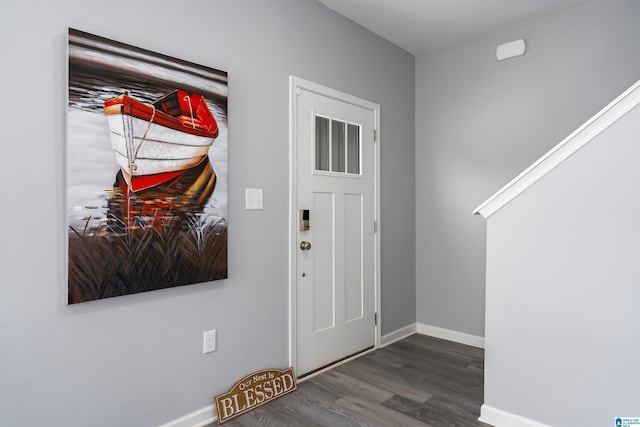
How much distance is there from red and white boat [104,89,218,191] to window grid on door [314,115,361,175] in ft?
2.91

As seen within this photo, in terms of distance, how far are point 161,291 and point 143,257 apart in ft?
0.72

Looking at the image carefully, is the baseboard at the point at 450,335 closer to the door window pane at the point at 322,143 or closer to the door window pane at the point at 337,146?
the door window pane at the point at 337,146

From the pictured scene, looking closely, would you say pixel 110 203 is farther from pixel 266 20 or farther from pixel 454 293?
pixel 454 293

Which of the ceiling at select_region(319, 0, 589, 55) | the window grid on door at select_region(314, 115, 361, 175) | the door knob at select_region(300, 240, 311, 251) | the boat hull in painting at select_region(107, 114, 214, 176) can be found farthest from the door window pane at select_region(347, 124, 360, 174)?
the boat hull in painting at select_region(107, 114, 214, 176)

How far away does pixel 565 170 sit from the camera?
195 centimetres

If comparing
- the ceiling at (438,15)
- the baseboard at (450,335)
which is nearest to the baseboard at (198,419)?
the baseboard at (450,335)

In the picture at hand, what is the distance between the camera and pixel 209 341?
2193 mm

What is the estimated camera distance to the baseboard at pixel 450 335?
134 inches

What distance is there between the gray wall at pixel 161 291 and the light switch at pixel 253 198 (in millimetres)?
43

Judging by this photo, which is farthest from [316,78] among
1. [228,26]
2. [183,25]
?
[183,25]

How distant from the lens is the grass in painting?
1702mm

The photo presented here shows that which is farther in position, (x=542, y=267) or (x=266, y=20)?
(x=266, y=20)

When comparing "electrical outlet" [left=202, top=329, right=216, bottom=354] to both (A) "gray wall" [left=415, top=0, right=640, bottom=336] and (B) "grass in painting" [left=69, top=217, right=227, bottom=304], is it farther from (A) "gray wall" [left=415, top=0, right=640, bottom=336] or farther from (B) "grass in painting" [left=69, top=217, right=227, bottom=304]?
(A) "gray wall" [left=415, top=0, right=640, bottom=336]

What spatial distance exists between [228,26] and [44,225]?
A: 141 centimetres
